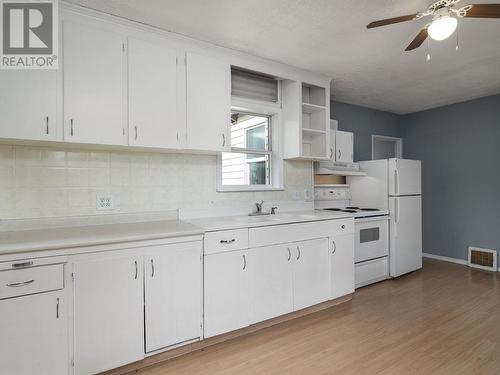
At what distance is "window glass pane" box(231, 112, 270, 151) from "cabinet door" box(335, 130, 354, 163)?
3.45ft

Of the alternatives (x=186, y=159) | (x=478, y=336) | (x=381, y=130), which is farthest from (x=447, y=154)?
(x=186, y=159)

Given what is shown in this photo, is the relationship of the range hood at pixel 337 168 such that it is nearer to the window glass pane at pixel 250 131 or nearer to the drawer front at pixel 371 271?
the window glass pane at pixel 250 131

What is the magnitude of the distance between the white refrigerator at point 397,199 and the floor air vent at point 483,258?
2.90 ft

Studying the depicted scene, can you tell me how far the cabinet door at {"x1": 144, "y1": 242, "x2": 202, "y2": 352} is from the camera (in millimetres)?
1910

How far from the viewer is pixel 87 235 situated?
5.98 ft

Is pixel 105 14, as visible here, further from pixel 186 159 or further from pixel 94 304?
pixel 94 304

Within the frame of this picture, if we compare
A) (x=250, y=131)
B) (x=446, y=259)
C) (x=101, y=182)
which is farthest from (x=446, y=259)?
(x=101, y=182)

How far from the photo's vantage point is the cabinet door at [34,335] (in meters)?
1.51

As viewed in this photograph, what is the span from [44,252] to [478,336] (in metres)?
3.30

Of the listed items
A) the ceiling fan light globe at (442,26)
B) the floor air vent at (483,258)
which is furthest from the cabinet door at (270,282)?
the floor air vent at (483,258)

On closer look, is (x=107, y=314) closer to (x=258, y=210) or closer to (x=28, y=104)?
(x=28, y=104)

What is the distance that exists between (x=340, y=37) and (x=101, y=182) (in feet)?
7.91

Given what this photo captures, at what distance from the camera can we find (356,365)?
195 cm

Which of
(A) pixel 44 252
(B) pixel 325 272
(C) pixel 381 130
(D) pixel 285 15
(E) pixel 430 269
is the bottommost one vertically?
(E) pixel 430 269
